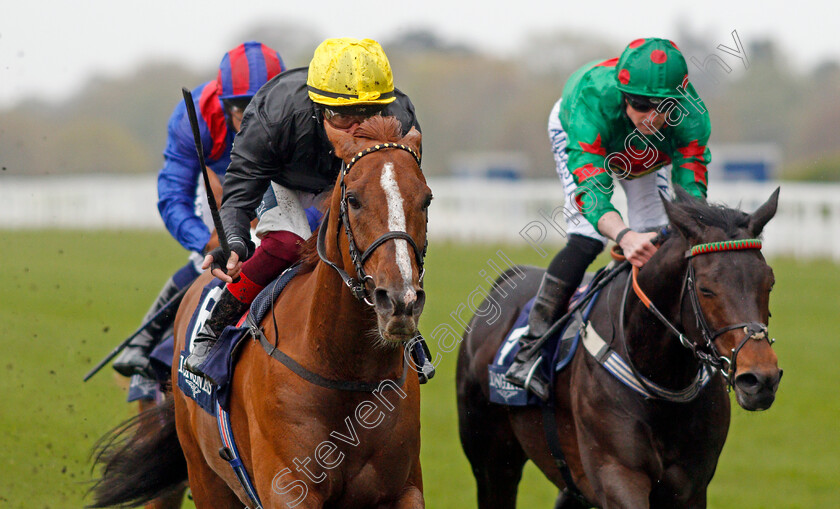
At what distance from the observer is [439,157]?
4938cm

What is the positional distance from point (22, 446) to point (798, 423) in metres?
5.78

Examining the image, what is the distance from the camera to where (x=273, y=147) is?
3639 mm

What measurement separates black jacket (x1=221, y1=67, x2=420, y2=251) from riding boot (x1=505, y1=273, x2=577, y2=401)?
1417mm

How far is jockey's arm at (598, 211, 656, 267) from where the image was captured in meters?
4.11

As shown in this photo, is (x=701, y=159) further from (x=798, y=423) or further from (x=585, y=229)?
(x=798, y=423)

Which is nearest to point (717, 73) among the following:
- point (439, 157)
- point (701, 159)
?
point (701, 159)

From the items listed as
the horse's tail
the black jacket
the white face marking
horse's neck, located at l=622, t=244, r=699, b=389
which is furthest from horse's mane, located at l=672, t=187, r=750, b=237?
the horse's tail

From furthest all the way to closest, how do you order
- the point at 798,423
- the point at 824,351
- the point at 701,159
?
the point at 824,351 → the point at 798,423 → the point at 701,159

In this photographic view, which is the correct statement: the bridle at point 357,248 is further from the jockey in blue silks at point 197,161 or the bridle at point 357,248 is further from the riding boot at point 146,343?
the riding boot at point 146,343

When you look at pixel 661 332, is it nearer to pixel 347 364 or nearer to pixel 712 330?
pixel 712 330

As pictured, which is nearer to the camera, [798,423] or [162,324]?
[162,324]

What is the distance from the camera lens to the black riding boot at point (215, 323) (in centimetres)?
391

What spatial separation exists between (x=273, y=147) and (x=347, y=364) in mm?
843

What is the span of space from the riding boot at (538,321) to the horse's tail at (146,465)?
5.13ft
